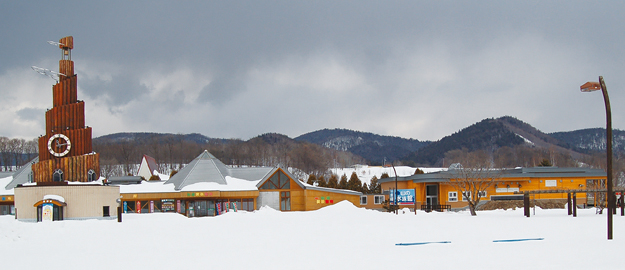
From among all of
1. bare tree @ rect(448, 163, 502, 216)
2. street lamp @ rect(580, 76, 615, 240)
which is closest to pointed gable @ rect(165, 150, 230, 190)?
bare tree @ rect(448, 163, 502, 216)

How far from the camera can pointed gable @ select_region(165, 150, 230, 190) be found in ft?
185

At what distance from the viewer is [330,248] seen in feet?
62.7

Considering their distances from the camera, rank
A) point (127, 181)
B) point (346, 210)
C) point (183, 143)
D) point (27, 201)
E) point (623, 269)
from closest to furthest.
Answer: point (623, 269) < point (27, 201) < point (346, 210) < point (127, 181) < point (183, 143)

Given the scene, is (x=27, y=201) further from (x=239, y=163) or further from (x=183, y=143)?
(x=183, y=143)

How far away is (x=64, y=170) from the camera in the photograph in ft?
136

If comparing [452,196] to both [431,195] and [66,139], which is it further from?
[66,139]

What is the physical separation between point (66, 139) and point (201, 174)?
17754 mm

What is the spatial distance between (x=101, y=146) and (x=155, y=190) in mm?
91494

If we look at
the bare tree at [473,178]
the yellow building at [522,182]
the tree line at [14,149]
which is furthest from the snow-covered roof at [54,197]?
the tree line at [14,149]

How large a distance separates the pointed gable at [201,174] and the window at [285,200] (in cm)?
641

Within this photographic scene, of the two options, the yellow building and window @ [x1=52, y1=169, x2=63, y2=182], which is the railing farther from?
window @ [x1=52, y1=169, x2=63, y2=182]

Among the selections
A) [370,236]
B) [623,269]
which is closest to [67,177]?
[370,236]

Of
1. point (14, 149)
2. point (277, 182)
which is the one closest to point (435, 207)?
point (277, 182)

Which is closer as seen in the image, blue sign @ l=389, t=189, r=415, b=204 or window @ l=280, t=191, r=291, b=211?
window @ l=280, t=191, r=291, b=211
